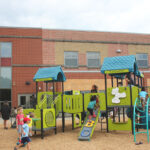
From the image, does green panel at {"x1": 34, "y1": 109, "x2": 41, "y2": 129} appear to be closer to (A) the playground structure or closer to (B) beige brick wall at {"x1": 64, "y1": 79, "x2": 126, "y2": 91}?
(A) the playground structure

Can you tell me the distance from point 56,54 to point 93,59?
429cm

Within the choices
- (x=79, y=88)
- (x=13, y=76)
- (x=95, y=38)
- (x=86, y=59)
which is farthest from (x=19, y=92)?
(x=95, y=38)

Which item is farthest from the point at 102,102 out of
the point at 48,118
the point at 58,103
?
the point at 48,118

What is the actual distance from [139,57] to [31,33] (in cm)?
1292

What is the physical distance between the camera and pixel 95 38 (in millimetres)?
27609

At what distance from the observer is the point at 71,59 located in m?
26.7

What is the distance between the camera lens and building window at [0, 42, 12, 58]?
25.1 meters

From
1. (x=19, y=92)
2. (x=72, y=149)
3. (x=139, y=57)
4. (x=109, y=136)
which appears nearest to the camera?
(x=72, y=149)

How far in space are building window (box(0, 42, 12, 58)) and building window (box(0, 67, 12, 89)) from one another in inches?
53.9

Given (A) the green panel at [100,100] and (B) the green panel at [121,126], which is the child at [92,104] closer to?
(A) the green panel at [100,100]

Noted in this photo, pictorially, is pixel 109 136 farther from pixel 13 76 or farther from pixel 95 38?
pixel 95 38

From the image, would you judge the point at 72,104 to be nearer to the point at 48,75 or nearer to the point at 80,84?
the point at 48,75

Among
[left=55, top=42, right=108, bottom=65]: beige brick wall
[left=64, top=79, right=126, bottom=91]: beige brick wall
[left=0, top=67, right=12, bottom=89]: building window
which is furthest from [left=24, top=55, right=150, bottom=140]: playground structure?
[left=55, top=42, right=108, bottom=65]: beige brick wall

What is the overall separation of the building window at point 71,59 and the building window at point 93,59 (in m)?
1.52
